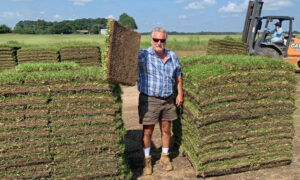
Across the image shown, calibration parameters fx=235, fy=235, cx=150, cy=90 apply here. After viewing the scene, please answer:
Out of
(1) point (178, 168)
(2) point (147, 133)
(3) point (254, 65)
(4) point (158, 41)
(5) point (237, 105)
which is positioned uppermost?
(4) point (158, 41)

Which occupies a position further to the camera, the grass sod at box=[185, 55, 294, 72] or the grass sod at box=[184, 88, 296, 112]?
the grass sod at box=[185, 55, 294, 72]

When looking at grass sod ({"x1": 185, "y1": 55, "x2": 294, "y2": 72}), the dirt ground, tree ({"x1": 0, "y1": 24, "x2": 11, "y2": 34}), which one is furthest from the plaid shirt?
tree ({"x1": 0, "y1": 24, "x2": 11, "y2": 34})

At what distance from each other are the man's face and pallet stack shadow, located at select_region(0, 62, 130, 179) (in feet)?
3.20

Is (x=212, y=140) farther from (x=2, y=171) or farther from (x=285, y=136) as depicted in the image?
(x=2, y=171)

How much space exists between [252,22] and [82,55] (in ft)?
35.3

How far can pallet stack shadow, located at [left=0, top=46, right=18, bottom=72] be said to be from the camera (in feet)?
50.9

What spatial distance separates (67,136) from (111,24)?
6.04 ft

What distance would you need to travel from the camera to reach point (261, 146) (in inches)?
179

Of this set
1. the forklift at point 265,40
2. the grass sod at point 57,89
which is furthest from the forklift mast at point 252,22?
the grass sod at point 57,89

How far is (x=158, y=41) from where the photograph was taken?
4.06 meters

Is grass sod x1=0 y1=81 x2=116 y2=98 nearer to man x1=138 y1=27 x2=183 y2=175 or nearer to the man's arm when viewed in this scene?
man x1=138 y1=27 x2=183 y2=175

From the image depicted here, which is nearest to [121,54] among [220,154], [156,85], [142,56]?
[142,56]

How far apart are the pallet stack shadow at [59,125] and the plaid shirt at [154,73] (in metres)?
0.58

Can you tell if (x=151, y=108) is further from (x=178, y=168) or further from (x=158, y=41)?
(x=178, y=168)
